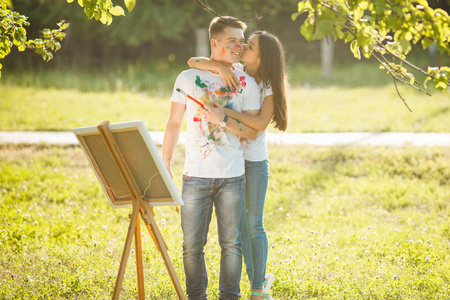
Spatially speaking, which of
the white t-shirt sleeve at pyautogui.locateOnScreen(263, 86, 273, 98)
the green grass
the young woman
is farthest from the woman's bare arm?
the green grass

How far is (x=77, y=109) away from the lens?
1173cm

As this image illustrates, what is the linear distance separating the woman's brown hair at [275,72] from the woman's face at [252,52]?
26 mm

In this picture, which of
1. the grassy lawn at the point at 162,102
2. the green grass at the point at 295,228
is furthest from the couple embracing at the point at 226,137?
the grassy lawn at the point at 162,102

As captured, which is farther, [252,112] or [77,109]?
[77,109]

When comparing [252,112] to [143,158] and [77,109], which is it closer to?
[143,158]

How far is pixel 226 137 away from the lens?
11.5 ft

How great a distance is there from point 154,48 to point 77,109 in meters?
10.2

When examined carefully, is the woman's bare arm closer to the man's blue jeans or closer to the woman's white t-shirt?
the woman's white t-shirt

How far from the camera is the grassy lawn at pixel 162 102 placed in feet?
33.7

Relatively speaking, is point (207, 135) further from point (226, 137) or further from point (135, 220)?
point (135, 220)

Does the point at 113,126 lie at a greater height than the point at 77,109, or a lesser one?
greater

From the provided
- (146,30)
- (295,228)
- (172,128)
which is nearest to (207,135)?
(172,128)

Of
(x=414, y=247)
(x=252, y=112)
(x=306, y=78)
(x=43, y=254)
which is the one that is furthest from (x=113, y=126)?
(x=306, y=78)

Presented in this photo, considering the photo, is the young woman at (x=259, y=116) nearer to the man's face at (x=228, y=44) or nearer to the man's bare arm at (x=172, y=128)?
the man's face at (x=228, y=44)
